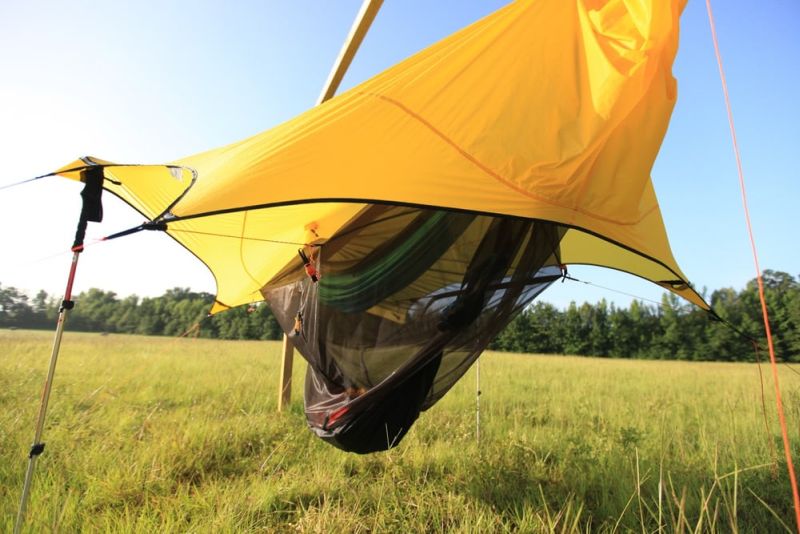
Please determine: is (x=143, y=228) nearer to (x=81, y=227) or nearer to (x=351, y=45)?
(x=81, y=227)

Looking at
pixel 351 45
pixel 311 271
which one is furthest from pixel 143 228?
pixel 351 45

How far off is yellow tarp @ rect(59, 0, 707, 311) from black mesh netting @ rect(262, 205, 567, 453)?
0.34 m

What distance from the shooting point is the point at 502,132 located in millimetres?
1371

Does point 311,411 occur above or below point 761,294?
below

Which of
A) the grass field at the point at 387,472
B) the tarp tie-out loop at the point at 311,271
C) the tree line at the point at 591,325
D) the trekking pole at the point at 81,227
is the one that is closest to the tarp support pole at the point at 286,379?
the grass field at the point at 387,472

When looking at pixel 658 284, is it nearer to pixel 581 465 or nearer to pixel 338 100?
pixel 581 465

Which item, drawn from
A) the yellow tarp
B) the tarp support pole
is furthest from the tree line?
the yellow tarp

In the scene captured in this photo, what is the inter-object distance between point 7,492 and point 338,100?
101 inches

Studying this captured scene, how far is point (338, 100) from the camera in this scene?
5.18 feet

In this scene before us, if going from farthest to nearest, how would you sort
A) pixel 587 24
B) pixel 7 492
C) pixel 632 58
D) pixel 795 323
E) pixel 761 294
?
pixel 795 323
pixel 7 492
pixel 587 24
pixel 632 58
pixel 761 294

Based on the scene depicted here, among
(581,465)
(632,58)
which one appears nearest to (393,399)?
(581,465)

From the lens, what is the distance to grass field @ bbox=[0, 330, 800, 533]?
1.80m

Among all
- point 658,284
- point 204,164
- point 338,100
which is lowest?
point 658,284

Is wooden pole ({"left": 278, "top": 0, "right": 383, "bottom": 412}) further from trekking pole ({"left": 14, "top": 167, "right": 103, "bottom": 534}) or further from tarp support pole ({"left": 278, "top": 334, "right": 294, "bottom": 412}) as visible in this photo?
tarp support pole ({"left": 278, "top": 334, "right": 294, "bottom": 412})
